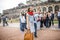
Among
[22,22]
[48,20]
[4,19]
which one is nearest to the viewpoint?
[48,20]

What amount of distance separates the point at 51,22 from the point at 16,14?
68 centimetres

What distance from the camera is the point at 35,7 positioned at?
9.11 feet

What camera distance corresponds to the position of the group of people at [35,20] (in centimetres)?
271

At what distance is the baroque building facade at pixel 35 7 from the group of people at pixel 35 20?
0.23 feet

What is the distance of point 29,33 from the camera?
2.79 meters

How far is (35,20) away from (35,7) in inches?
9.2

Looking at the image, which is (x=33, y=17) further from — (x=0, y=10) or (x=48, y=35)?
(x=0, y=10)

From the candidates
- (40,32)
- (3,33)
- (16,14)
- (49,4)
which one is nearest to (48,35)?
(40,32)

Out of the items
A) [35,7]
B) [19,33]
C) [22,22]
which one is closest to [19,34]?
[19,33]

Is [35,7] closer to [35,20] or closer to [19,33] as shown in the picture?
[35,20]

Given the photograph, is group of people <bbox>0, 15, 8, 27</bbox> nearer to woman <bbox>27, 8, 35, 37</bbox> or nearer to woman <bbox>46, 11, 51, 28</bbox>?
woman <bbox>27, 8, 35, 37</bbox>

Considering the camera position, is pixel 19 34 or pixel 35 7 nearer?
pixel 35 7

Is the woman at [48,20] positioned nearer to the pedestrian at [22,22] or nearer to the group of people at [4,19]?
the pedestrian at [22,22]

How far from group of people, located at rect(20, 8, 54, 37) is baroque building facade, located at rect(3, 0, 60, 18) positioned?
0.07 meters
